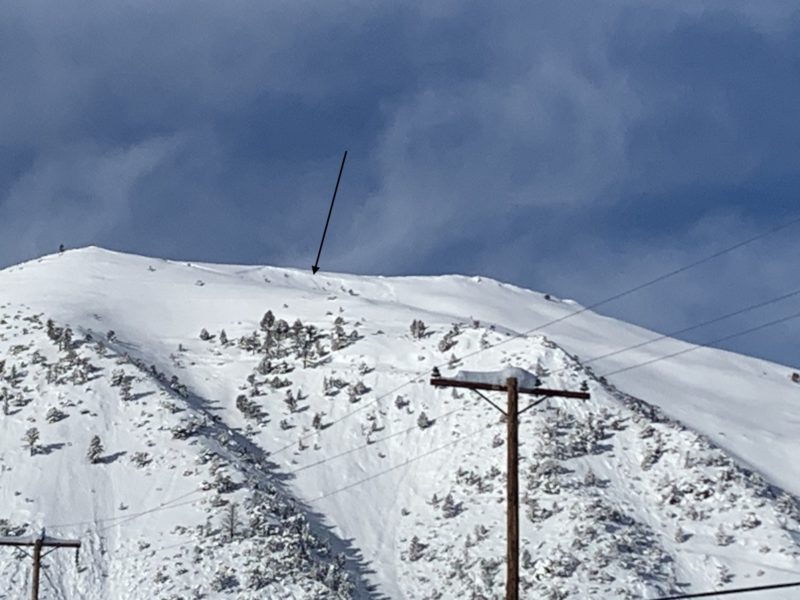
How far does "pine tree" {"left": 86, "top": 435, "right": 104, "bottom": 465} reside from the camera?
68375 mm

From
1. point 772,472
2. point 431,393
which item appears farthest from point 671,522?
point 431,393

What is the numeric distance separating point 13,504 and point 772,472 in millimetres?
42536

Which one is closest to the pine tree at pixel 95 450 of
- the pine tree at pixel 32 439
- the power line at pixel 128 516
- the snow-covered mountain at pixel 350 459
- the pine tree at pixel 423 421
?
the snow-covered mountain at pixel 350 459

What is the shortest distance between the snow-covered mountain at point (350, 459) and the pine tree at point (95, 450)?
0.12 metres

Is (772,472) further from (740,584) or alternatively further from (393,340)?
(393,340)

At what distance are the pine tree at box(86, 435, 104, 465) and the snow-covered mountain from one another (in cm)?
12

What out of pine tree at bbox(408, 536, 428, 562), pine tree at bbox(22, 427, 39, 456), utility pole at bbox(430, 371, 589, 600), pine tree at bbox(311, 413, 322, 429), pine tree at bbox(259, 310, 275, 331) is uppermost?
pine tree at bbox(259, 310, 275, 331)

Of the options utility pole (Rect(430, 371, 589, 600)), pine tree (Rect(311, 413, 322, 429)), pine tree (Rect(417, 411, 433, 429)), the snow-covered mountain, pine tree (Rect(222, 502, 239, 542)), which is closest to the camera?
utility pole (Rect(430, 371, 589, 600))

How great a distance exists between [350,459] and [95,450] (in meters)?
14.4

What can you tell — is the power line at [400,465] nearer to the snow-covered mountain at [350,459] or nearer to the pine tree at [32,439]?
the snow-covered mountain at [350,459]

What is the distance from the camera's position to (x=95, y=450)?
68812 millimetres

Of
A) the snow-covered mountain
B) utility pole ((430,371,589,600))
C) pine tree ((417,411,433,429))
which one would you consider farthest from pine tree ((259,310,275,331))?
utility pole ((430,371,589,600))

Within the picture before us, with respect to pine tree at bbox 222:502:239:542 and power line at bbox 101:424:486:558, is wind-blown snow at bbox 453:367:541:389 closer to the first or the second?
pine tree at bbox 222:502:239:542

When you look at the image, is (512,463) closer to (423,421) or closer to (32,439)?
(32,439)
